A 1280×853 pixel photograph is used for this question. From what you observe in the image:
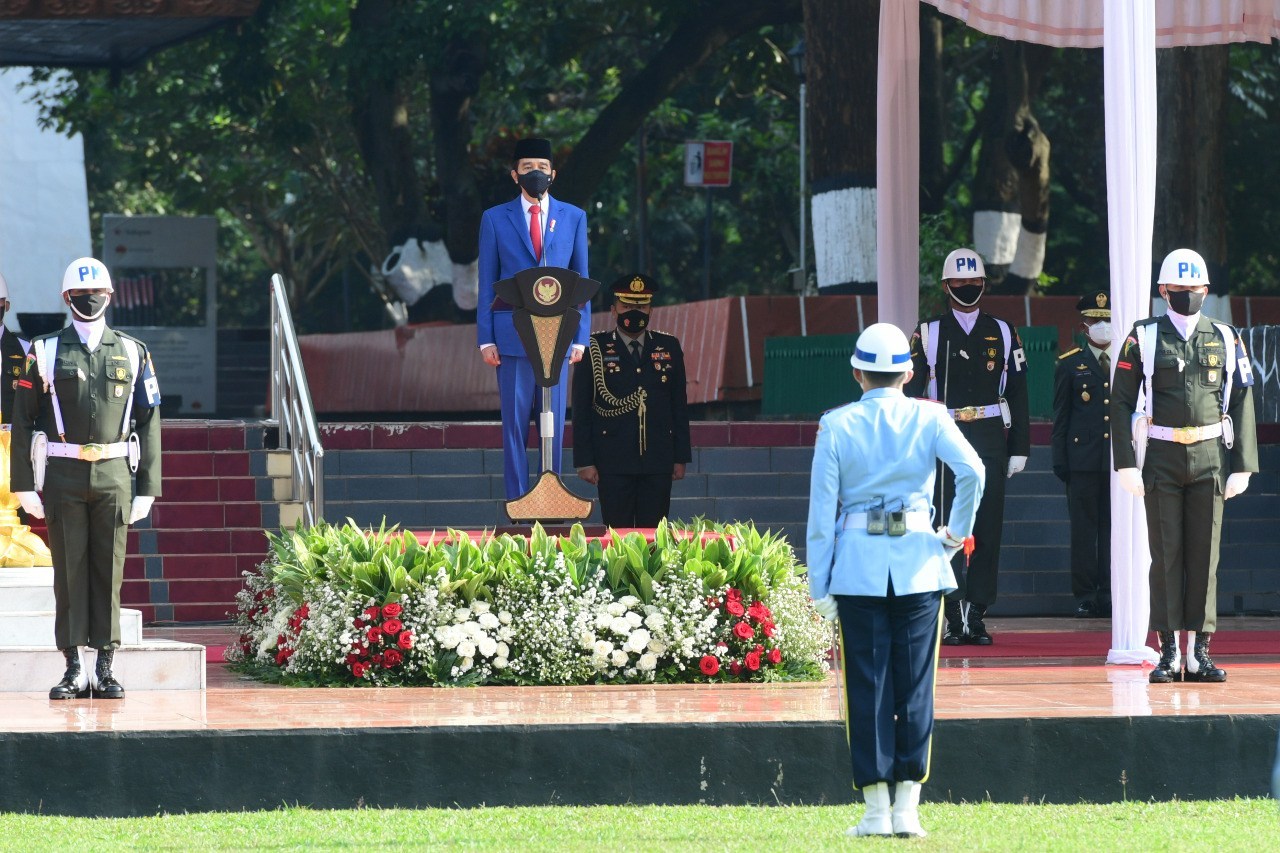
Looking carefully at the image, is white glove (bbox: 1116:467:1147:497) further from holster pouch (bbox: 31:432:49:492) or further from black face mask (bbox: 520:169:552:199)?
holster pouch (bbox: 31:432:49:492)

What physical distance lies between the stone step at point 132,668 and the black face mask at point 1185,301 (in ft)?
15.8

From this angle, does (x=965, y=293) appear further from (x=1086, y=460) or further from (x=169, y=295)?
(x=169, y=295)

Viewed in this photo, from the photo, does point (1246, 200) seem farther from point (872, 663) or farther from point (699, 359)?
point (872, 663)

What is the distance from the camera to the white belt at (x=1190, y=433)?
9953mm

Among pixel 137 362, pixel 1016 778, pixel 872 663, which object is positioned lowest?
pixel 1016 778

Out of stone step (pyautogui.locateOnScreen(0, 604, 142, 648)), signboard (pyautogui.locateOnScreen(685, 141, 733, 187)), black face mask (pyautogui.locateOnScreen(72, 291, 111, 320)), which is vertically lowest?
stone step (pyautogui.locateOnScreen(0, 604, 142, 648))

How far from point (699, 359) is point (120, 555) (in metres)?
9.82

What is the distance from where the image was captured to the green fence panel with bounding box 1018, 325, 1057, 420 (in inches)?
642

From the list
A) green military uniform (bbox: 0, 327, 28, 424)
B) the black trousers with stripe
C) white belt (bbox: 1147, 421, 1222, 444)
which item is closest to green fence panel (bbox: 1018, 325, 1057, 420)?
white belt (bbox: 1147, 421, 1222, 444)

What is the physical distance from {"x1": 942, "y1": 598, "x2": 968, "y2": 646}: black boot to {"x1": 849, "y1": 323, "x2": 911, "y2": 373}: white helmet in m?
4.65

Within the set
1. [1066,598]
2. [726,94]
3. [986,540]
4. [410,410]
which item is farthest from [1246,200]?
[986,540]

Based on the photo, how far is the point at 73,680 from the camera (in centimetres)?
941

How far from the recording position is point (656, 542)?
10.1 metres

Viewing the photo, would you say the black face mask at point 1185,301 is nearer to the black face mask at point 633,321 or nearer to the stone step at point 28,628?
the black face mask at point 633,321
